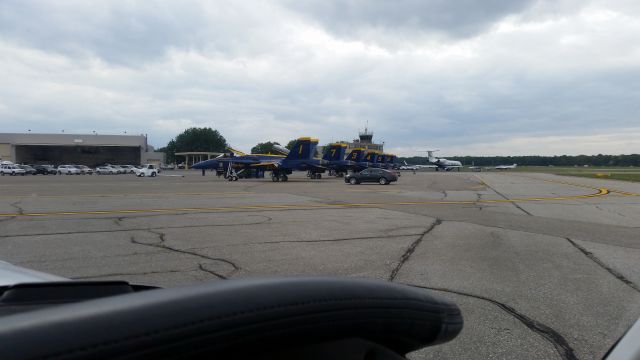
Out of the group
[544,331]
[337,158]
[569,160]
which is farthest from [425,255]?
[569,160]

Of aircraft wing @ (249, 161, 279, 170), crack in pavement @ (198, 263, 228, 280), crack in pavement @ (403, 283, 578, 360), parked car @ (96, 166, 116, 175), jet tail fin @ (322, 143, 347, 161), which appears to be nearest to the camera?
crack in pavement @ (403, 283, 578, 360)

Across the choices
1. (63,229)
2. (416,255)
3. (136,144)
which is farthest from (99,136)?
(416,255)

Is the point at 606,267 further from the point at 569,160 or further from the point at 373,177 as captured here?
the point at 569,160

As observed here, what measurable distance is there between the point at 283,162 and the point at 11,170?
45.9m

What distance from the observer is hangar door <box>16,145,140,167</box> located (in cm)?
10162

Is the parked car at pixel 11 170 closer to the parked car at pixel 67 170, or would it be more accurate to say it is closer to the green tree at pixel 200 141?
the parked car at pixel 67 170

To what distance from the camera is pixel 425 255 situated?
7.84 meters

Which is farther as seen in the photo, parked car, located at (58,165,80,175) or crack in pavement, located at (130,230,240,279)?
parked car, located at (58,165,80,175)

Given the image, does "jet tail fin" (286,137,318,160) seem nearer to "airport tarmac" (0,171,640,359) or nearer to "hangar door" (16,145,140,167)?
"airport tarmac" (0,171,640,359)

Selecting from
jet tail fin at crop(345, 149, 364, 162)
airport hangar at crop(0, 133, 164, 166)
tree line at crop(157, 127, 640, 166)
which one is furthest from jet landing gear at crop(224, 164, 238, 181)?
tree line at crop(157, 127, 640, 166)

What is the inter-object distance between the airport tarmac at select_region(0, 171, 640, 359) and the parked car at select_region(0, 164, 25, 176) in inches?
2381

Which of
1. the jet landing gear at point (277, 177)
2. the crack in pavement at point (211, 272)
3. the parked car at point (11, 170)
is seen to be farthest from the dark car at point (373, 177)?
the parked car at point (11, 170)

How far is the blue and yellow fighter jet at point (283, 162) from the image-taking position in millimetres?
42469

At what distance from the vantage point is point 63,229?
10773 millimetres
